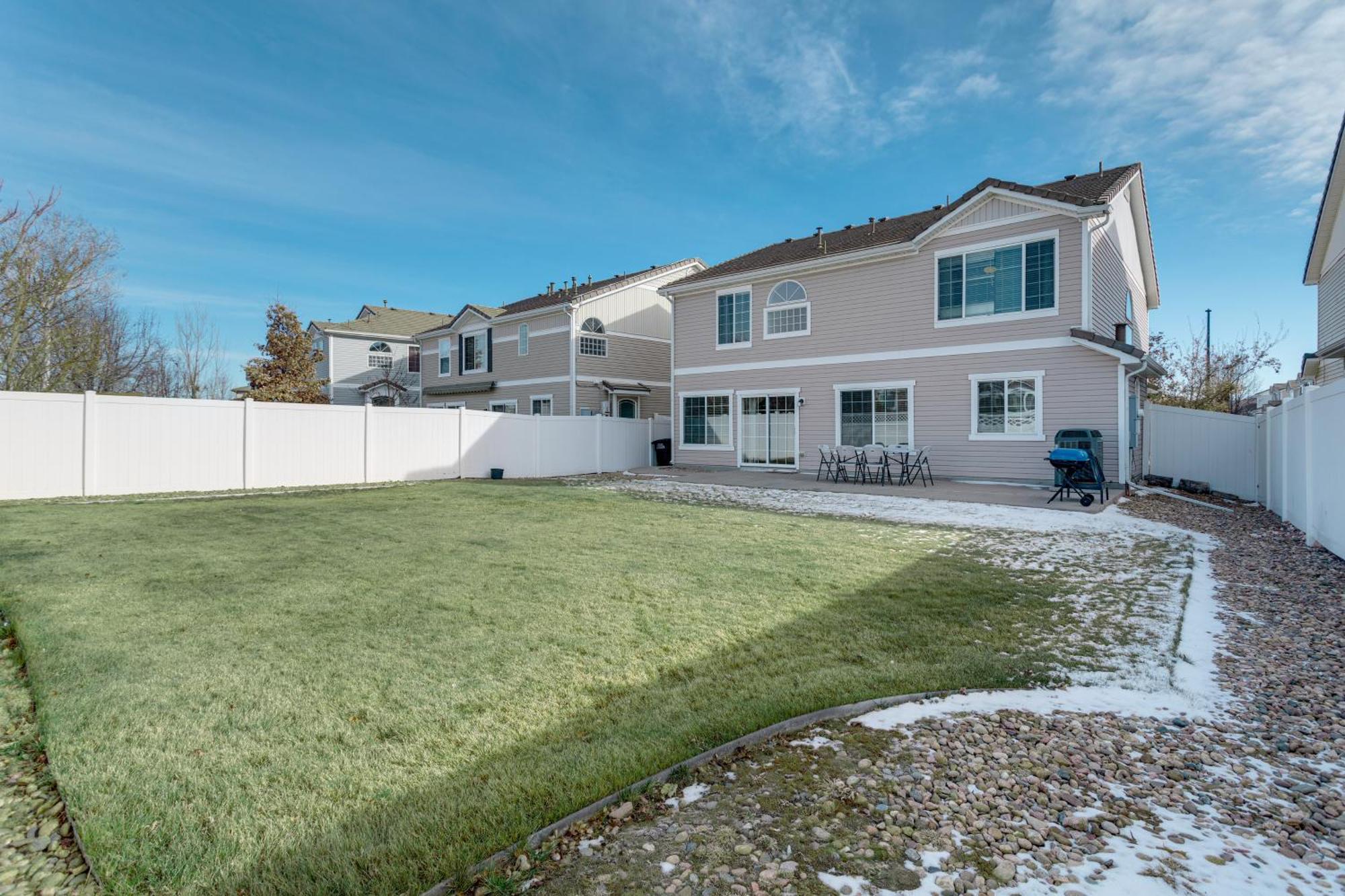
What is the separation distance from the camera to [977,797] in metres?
2.26

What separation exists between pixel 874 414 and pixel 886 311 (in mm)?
2615

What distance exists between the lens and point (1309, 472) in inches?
284

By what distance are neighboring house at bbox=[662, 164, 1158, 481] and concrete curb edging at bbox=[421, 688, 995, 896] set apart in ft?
38.4

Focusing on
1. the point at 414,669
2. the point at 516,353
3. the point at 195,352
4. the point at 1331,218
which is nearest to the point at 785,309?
the point at 516,353

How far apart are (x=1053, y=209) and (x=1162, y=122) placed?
164 inches

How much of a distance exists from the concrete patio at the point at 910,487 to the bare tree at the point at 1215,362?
16.3 metres

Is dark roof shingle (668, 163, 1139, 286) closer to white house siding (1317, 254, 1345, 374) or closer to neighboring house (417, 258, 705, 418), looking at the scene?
neighboring house (417, 258, 705, 418)

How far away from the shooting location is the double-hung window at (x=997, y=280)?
1295 cm

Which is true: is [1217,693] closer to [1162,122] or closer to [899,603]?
[899,603]

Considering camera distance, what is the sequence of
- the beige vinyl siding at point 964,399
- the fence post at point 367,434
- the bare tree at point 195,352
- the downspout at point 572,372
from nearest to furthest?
the beige vinyl siding at point 964,399 < the fence post at point 367,434 < the downspout at point 572,372 < the bare tree at point 195,352

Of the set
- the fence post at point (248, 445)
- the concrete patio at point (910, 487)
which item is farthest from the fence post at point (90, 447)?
the concrete patio at point (910, 487)

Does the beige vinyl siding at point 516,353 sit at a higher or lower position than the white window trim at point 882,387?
higher

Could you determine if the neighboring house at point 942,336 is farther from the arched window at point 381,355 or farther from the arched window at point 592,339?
the arched window at point 381,355

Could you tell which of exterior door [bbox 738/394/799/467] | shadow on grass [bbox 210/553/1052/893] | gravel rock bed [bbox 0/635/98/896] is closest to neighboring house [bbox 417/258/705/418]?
exterior door [bbox 738/394/799/467]
